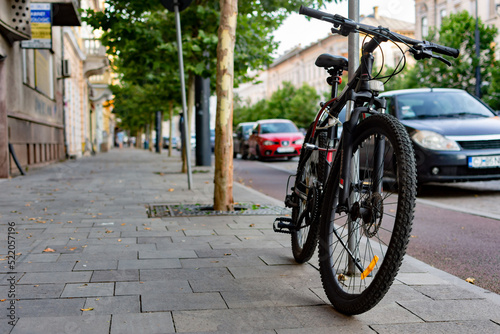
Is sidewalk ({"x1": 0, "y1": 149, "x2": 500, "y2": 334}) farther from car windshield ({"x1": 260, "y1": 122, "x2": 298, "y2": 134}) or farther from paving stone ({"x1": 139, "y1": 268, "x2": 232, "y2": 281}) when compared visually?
car windshield ({"x1": 260, "y1": 122, "x2": 298, "y2": 134})

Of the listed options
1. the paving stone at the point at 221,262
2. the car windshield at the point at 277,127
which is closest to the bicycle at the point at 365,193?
the paving stone at the point at 221,262

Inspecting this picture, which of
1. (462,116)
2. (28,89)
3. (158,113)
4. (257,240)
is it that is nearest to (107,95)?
(158,113)

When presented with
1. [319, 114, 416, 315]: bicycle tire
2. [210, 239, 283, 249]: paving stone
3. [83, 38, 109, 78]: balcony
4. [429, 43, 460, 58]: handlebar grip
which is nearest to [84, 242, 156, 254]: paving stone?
[210, 239, 283, 249]: paving stone

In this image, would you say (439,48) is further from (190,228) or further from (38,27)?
(38,27)

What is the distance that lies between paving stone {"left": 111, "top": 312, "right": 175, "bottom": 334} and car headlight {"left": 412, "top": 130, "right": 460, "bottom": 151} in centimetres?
644

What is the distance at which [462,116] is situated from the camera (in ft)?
30.8

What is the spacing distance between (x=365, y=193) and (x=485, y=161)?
20.1 feet

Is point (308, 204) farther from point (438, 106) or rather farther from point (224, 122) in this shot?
point (438, 106)

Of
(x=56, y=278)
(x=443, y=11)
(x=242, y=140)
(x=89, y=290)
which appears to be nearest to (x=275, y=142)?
(x=242, y=140)

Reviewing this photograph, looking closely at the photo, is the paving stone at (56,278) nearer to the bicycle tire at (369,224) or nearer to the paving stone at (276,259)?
the paving stone at (276,259)

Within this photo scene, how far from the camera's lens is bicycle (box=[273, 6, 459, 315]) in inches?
102

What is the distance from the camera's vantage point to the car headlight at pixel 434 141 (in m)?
8.43

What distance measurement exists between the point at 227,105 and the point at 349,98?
408 centimetres

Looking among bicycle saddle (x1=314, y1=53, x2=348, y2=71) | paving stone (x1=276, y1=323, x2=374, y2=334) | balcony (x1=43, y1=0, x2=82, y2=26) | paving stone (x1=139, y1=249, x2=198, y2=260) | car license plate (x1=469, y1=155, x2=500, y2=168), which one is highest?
balcony (x1=43, y1=0, x2=82, y2=26)
